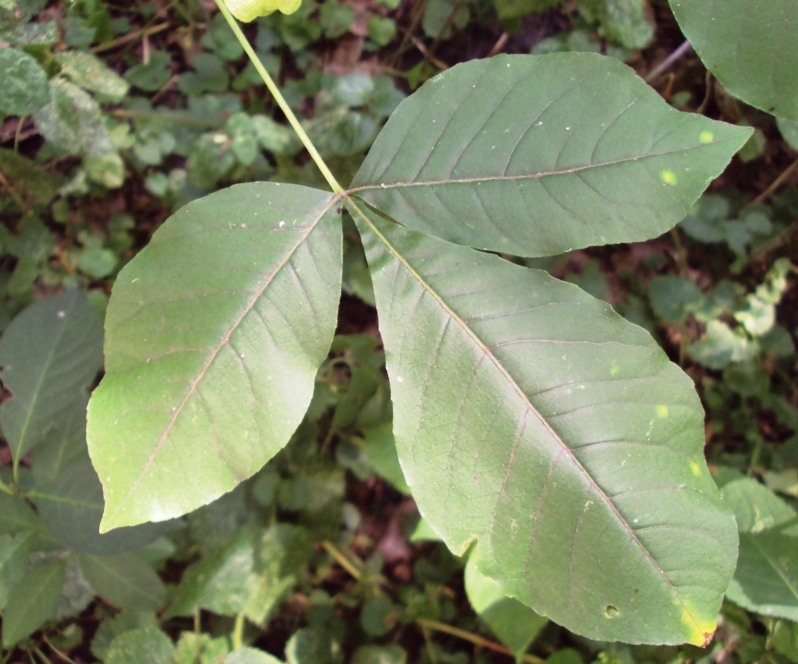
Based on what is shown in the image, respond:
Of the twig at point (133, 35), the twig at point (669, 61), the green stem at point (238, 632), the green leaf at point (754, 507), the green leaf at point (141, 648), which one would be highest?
the twig at point (133, 35)

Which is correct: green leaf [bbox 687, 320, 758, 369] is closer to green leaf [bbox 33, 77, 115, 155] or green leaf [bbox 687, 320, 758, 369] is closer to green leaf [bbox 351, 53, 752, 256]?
green leaf [bbox 351, 53, 752, 256]

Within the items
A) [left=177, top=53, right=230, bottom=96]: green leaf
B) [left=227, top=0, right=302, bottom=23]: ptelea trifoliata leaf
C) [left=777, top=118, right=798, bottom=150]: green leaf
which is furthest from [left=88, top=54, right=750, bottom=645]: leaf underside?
[left=177, top=53, right=230, bottom=96]: green leaf

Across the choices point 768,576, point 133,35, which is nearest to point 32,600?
point 133,35

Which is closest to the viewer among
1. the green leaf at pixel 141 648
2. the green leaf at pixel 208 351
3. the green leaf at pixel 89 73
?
the green leaf at pixel 208 351

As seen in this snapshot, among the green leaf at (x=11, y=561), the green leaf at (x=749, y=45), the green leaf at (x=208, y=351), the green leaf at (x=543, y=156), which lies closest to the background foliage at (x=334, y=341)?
the green leaf at (x=11, y=561)

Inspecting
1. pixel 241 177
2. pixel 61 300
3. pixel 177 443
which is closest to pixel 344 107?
pixel 241 177

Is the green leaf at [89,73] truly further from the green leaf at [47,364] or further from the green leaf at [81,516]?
the green leaf at [81,516]

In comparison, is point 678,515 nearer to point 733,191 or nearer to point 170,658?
point 170,658
